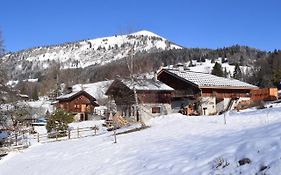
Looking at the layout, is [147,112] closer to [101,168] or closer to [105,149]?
[105,149]

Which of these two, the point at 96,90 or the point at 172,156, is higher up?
the point at 96,90

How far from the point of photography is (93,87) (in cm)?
12850

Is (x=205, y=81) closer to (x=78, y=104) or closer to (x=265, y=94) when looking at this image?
(x=265, y=94)

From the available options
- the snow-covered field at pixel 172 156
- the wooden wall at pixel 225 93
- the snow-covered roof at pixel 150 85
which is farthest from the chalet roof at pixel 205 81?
the snow-covered field at pixel 172 156

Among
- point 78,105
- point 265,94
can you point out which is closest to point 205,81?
point 265,94

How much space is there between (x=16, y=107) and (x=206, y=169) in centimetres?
3184

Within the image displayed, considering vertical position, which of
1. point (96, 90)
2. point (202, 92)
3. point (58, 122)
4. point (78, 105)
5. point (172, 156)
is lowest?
point (172, 156)

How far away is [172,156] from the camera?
18.0 metres

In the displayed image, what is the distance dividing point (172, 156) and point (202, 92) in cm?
4002

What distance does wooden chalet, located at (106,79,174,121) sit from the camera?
185ft

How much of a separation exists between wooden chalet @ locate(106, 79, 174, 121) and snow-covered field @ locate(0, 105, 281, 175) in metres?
23.0

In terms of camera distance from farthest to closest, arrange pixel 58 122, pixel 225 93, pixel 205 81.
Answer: pixel 225 93
pixel 205 81
pixel 58 122

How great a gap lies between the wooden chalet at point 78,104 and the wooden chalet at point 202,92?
967 inches

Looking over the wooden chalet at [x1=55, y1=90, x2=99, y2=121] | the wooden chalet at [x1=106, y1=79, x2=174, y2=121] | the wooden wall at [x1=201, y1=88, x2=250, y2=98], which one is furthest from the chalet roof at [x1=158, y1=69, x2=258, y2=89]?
the wooden chalet at [x1=55, y1=90, x2=99, y2=121]
